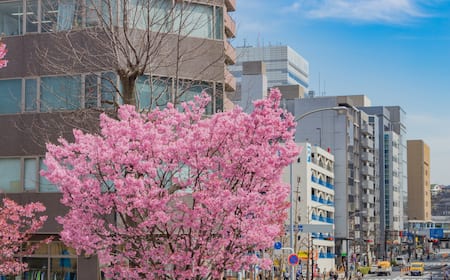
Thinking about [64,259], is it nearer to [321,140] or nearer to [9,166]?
[9,166]

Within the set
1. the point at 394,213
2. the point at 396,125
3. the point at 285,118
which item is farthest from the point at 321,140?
the point at 285,118

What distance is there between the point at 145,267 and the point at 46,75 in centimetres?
1480

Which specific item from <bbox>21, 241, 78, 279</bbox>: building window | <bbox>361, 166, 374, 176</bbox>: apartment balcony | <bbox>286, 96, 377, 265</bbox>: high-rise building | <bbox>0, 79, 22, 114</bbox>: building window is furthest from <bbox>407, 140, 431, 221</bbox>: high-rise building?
<bbox>0, 79, 22, 114</bbox>: building window

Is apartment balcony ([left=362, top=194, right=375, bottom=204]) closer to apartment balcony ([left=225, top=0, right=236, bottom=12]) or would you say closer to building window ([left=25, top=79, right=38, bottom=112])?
apartment balcony ([left=225, top=0, right=236, bottom=12])

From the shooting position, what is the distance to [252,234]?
46.1ft

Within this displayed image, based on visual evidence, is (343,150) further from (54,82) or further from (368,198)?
(54,82)

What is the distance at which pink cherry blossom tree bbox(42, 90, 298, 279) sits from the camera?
14.1 m

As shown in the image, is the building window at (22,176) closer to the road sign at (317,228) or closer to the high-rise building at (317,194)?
the road sign at (317,228)

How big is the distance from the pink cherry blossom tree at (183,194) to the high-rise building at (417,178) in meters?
181

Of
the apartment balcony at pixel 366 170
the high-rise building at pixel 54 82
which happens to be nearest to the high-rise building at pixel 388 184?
the apartment balcony at pixel 366 170

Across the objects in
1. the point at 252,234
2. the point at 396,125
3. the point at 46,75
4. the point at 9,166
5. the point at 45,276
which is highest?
the point at 396,125

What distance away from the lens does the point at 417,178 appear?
191 metres

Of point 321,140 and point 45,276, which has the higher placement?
point 321,140

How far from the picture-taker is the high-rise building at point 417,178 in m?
190
